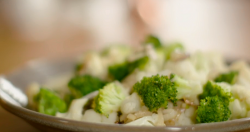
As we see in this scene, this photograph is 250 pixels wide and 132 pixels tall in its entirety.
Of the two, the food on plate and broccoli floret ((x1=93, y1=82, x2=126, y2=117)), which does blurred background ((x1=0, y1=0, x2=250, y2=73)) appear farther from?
broccoli floret ((x1=93, y1=82, x2=126, y2=117))

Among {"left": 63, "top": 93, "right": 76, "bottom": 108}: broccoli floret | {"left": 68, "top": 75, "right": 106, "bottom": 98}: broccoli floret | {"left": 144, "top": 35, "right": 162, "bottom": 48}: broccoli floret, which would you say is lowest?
{"left": 63, "top": 93, "right": 76, "bottom": 108}: broccoli floret

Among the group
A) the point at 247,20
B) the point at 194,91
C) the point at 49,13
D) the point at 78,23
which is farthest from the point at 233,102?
the point at 49,13

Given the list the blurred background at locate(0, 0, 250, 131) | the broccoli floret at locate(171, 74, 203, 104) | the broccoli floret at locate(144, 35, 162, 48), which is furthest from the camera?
the blurred background at locate(0, 0, 250, 131)

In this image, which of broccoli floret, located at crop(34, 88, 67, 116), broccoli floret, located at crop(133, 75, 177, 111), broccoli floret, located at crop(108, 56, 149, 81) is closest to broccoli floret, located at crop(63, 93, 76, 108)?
broccoli floret, located at crop(34, 88, 67, 116)

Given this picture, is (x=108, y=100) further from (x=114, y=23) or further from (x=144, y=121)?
(x=114, y=23)

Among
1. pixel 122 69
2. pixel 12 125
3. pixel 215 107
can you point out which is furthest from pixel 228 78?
pixel 12 125

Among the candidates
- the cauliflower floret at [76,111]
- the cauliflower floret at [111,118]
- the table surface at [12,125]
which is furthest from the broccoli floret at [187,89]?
the table surface at [12,125]

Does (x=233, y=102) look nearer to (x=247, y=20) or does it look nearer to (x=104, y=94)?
(x=104, y=94)

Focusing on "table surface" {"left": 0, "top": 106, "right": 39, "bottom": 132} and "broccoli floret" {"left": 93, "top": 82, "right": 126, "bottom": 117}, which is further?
"table surface" {"left": 0, "top": 106, "right": 39, "bottom": 132}
